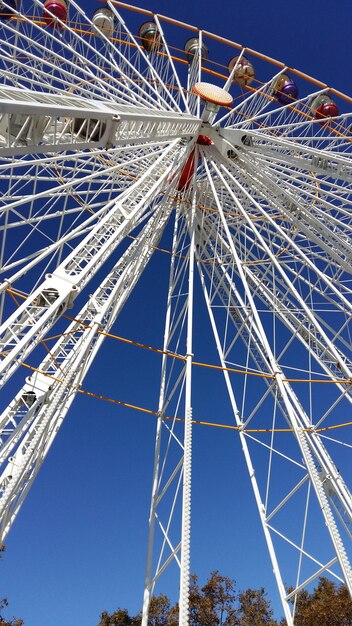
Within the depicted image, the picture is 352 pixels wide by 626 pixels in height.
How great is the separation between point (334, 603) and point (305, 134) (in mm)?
25137

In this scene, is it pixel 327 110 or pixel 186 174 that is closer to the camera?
pixel 186 174

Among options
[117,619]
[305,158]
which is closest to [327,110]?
[305,158]

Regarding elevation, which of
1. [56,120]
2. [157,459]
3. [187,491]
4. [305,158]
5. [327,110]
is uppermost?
[327,110]

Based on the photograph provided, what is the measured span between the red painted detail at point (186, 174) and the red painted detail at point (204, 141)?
58 cm

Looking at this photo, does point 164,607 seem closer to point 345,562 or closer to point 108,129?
point 345,562

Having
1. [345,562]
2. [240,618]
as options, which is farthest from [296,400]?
[240,618]

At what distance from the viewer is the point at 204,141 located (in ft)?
66.0

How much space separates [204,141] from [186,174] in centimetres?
177

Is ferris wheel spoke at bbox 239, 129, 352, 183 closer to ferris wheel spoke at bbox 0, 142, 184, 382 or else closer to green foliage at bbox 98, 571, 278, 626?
ferris wheel spoke at bbox 0, 142, 184, 382

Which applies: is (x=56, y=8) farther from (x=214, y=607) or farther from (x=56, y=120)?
(x=214, y=607)

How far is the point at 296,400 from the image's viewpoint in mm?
19047

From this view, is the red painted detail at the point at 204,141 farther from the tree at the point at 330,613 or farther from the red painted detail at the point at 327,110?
the tree at the point at 330,613

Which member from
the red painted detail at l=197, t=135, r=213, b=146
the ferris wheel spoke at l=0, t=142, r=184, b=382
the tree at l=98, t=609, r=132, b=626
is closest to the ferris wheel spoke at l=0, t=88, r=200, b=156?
the ferris wheel spoke at l=0, t=142, r=184, b=382

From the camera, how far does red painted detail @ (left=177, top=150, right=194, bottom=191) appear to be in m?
21.0
